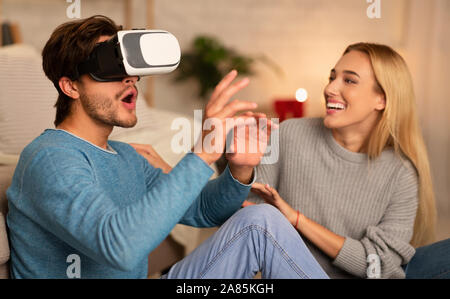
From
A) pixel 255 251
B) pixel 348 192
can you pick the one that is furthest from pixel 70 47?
pixel 348 192

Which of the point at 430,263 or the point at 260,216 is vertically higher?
the point at 260,216

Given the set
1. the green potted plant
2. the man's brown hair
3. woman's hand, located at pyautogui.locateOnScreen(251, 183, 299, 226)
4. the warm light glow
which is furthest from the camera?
the green potted plant

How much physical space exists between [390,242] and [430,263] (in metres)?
0.16

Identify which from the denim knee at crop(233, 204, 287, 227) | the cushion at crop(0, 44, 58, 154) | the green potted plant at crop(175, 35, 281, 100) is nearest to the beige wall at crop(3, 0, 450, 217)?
the green potted plant at crop(175, 35, 281, 100)

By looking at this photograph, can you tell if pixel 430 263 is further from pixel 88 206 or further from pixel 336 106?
pixel 88 206

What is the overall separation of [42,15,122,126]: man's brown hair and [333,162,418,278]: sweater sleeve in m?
0.81

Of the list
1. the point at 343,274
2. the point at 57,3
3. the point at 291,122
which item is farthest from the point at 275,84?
the point at 343,274

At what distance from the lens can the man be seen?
0.83 m

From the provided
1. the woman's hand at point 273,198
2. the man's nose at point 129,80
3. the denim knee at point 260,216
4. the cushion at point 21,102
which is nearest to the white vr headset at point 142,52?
the man's nose at point 129,80

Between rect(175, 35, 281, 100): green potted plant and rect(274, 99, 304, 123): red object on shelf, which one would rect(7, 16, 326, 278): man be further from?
rect(175, 35, 281, 100): green potted plant

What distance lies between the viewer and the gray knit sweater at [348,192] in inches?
54.9

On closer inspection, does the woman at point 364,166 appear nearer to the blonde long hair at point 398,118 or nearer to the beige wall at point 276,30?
the blonde long hair at point 398,118

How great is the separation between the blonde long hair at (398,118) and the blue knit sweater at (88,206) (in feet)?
1.73

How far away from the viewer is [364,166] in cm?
149
